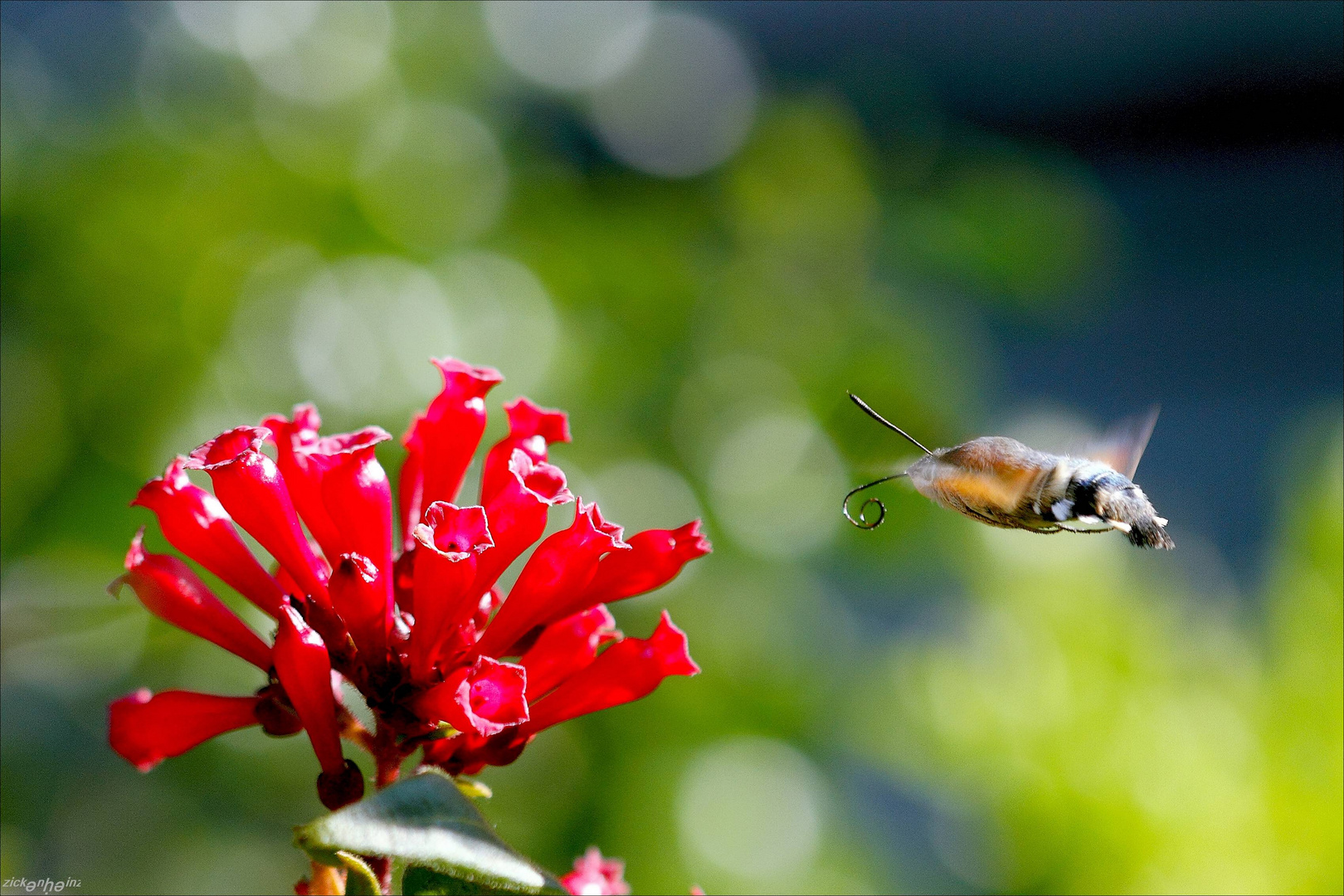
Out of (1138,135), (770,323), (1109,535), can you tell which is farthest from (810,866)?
(1138,135)

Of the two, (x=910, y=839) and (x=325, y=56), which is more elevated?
(x=325, y=56)

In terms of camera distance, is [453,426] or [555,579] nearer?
[555,579]

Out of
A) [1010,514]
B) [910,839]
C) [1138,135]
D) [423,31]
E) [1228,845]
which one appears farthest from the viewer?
[1138,135]

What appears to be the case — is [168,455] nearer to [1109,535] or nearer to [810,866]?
[810,866]

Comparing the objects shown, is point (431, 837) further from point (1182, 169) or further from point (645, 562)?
point (1182, 169)

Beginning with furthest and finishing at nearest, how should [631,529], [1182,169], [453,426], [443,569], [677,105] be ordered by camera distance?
[1182,169]
[677,105]
[631,529]
[453,426]
[443,569]

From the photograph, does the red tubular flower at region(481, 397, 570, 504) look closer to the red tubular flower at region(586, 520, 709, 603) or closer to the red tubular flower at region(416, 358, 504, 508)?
the red tubular flower at region(416, 358, 504, 508)

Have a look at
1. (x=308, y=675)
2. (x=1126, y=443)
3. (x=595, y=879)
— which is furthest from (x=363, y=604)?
(x=1126, y=443)

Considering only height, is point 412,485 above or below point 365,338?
below

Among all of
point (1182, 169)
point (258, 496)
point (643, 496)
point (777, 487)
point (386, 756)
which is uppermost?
point (1182, 169)
